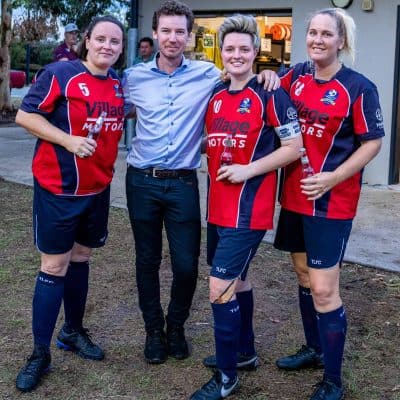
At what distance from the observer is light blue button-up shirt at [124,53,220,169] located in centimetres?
371

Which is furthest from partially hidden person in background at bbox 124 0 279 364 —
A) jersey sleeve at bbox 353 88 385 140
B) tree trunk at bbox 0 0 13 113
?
tree trunk at bbox 0 0 13 113

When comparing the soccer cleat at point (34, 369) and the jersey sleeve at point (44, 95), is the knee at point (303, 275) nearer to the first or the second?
the soccer cleat at point (34, 369)

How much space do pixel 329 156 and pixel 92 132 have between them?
1184mm

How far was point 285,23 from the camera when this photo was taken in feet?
33.1

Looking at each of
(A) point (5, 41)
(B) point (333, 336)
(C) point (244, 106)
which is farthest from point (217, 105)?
(A) point (5, 41)

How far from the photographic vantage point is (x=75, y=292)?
4.04 m

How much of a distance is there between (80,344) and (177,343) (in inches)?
22.1

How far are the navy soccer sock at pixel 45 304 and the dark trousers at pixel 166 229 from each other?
19.5 inches

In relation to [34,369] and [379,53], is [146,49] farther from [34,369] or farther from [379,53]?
[34,369]

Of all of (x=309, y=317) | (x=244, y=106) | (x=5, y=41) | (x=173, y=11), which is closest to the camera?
(x=244, y=106)

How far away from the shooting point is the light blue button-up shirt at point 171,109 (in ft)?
12.2

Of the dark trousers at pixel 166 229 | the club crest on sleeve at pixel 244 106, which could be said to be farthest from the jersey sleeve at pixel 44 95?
the club crest on sleeve at pixel 244 106

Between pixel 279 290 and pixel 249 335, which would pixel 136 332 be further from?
pixel 279 290

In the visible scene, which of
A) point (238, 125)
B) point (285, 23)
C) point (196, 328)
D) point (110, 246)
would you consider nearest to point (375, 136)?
point (238, 125)
